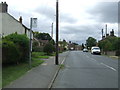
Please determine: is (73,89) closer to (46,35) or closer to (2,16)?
(2,16)

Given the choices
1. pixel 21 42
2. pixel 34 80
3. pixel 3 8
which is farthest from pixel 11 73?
pixel 3 8

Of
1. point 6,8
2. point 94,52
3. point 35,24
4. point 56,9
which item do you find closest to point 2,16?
point 6,8

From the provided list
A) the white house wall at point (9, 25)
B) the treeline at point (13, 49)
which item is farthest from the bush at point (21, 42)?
the white house wall at point (9, 25)

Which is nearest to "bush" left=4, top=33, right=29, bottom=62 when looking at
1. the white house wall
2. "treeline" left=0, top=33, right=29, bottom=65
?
"treeline" left=0, top=33, right=29, bottom=65

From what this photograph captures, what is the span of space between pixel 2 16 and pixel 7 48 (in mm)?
23557

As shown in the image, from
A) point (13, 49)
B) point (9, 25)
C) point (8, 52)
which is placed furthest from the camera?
point (9, 25)

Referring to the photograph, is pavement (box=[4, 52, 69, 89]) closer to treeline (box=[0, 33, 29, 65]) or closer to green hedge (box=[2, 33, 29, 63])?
treeline (box=[0, 33, 29, 65])

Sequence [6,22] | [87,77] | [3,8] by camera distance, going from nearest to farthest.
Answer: [87,77], [3,8], [6,22]

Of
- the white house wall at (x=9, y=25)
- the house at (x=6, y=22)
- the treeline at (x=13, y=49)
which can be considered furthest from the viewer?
the white house wall at (x=9, y=25)

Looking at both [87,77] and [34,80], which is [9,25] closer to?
[87,77]

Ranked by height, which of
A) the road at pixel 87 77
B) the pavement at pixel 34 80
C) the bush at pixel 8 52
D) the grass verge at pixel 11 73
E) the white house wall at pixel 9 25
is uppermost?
the white house wall at pixel 9 25

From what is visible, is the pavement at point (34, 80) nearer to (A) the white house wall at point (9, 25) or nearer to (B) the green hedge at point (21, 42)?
(B) the green hedge at point (21, 42)

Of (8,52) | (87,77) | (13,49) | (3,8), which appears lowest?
(87,77)

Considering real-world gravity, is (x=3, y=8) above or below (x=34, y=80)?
above
